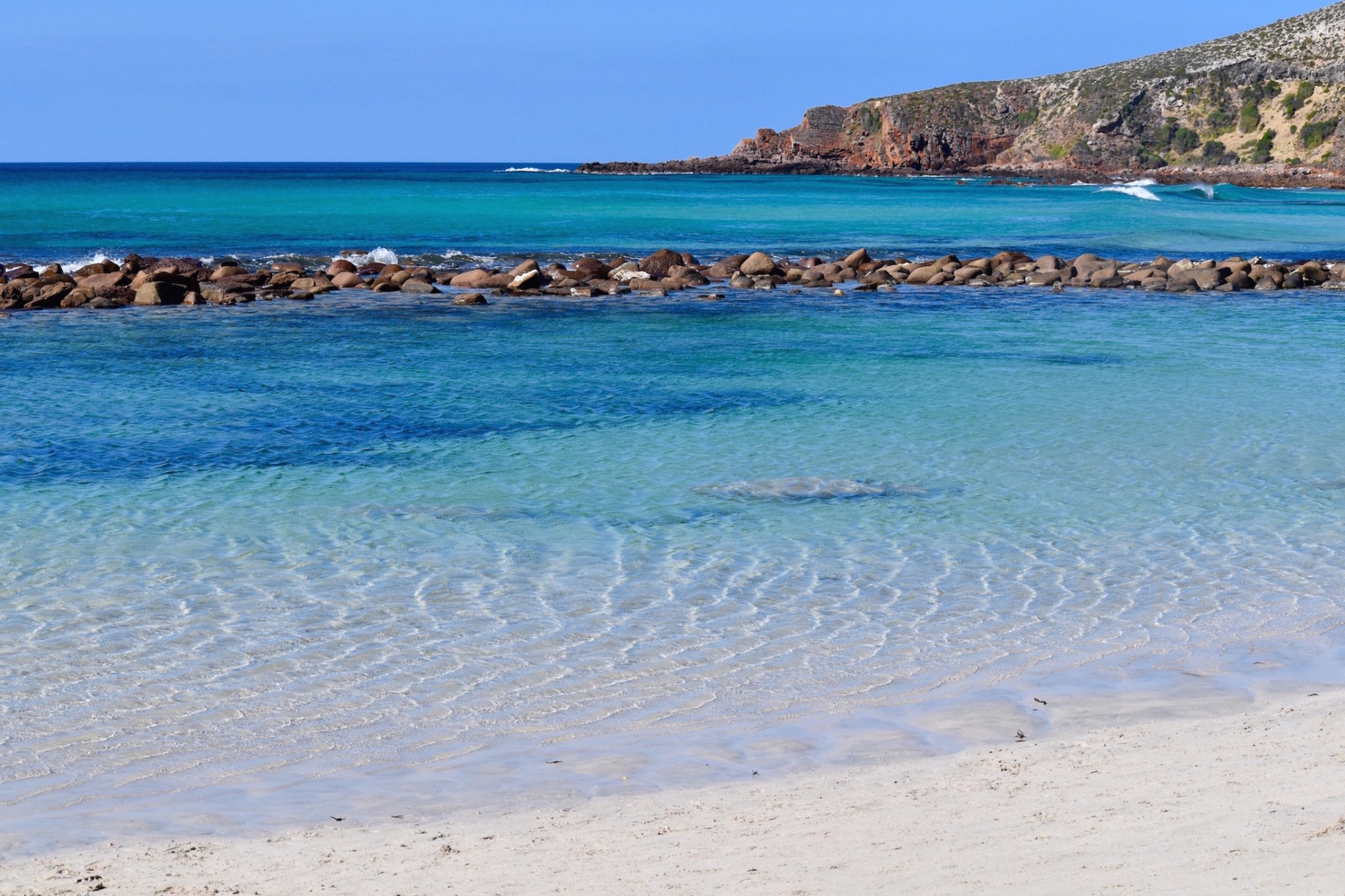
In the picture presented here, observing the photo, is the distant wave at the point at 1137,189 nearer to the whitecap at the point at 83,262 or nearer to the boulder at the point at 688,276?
the boulder at the point at 688,276

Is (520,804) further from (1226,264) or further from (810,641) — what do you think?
(1226,264)

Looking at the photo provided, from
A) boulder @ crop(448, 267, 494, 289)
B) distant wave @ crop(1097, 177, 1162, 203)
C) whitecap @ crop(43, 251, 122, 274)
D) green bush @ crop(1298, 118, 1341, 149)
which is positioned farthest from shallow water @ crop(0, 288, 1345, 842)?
green bush @ crop(1298, 118, 1341, 149)

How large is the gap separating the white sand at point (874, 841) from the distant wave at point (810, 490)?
18.3 ft

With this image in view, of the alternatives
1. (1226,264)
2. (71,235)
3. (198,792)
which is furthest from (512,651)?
(71,235)

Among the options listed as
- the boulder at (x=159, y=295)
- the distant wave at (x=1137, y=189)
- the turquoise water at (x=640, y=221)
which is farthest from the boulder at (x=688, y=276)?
the distant wave at (x=1137, y=189)

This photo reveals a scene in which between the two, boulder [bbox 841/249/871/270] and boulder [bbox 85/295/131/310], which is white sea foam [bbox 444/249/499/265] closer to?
boulder [bbox 841/249/871/270]

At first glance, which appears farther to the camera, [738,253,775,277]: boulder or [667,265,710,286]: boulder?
[738,253,775,277]: boulder

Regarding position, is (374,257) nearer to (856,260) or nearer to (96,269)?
(96,269)

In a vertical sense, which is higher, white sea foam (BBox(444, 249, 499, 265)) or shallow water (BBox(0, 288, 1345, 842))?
white sea foam (BBox(444, 249, 499, 265))

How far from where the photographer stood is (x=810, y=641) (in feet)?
26.2

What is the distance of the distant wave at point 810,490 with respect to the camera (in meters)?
11.6

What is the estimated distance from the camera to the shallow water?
6.75 m

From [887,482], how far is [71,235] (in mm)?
41167

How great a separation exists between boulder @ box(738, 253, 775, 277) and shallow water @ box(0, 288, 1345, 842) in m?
12.5
